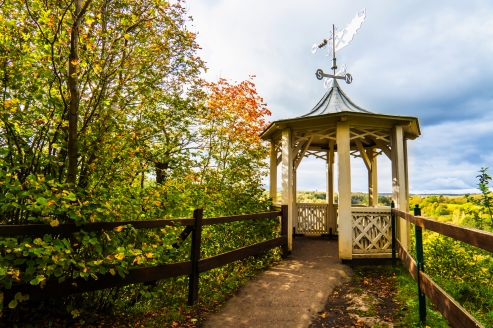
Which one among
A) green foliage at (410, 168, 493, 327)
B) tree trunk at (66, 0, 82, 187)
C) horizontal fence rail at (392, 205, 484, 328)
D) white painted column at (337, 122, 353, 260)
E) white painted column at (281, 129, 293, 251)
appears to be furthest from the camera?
white painted column at (281, 129, 293, 251)

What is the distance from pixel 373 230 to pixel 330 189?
4.11 m

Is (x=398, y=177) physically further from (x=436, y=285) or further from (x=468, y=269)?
(x=436, y=285)

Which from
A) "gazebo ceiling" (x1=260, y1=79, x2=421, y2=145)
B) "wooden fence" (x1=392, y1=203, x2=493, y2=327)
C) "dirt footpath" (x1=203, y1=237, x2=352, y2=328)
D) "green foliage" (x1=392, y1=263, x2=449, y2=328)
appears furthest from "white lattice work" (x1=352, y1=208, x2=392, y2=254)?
"wooden fence" (x1=392, y1=203, x2=493, y2=327)

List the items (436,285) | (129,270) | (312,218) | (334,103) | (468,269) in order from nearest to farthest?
(436,285) < (129,270) < (468,269) < (334,103) < (312,218)

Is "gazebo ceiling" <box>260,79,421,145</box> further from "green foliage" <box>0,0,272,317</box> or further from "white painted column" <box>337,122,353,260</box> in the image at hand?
"green foliage" <box>0,0,272,317</box>

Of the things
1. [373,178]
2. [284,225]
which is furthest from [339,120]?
[373,178]

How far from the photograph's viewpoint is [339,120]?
22.2 feet

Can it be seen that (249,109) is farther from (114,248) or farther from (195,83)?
(114,248)

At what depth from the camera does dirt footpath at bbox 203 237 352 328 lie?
3.78 m

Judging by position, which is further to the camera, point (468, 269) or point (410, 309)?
point (468, 269)

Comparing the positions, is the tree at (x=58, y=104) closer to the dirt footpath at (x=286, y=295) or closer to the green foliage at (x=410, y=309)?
the dirt footpath at (x=286, y=295)

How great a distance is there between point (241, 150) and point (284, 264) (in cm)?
639

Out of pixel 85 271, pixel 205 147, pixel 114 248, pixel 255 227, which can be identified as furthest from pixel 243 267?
pixel 205 147

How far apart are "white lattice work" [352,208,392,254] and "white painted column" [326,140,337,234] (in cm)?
373
